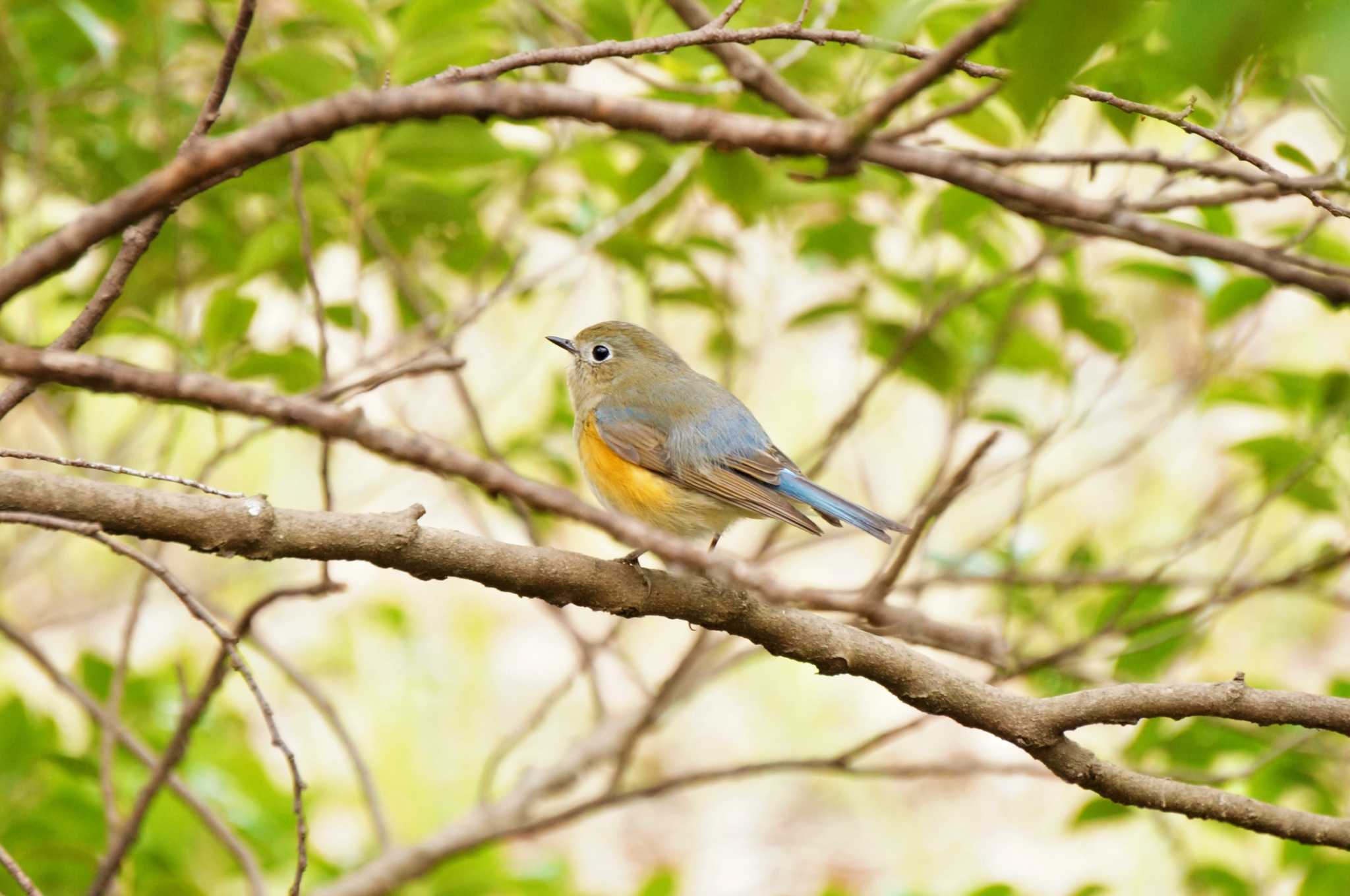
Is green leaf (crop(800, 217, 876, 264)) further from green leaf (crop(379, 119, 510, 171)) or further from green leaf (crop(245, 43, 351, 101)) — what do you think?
green leaf (crop(245, 43, 351, 101))

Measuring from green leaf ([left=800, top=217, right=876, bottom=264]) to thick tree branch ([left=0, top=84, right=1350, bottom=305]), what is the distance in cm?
272

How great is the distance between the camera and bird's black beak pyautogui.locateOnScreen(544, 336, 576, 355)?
4.29m

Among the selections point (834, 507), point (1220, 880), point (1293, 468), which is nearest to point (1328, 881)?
point (1220, 880)

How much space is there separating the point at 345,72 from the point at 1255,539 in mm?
7853

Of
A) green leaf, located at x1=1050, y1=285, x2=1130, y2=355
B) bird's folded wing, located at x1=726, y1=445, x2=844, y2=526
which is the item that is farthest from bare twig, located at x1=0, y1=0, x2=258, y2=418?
green leaf, located at x1=1050, y1=285, x2=1130, y2=355

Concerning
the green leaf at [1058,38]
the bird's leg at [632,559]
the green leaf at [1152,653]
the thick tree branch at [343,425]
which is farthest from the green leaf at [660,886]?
the green leaf at [1058,38]

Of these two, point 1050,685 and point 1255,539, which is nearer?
point 1050,685

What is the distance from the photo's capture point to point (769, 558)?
396cm

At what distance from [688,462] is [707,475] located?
122 millimetres

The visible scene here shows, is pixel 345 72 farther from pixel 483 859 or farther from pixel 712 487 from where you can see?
pixel 483 859

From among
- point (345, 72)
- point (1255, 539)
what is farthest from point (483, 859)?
point (1255, 539)

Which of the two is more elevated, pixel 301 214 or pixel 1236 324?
pixel 1236 324

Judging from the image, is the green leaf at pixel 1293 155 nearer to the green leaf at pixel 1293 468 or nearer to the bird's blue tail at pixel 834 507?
the bird's blue tail at pixel 834 507

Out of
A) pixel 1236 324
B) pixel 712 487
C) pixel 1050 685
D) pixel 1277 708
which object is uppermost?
pixel 1236 324
